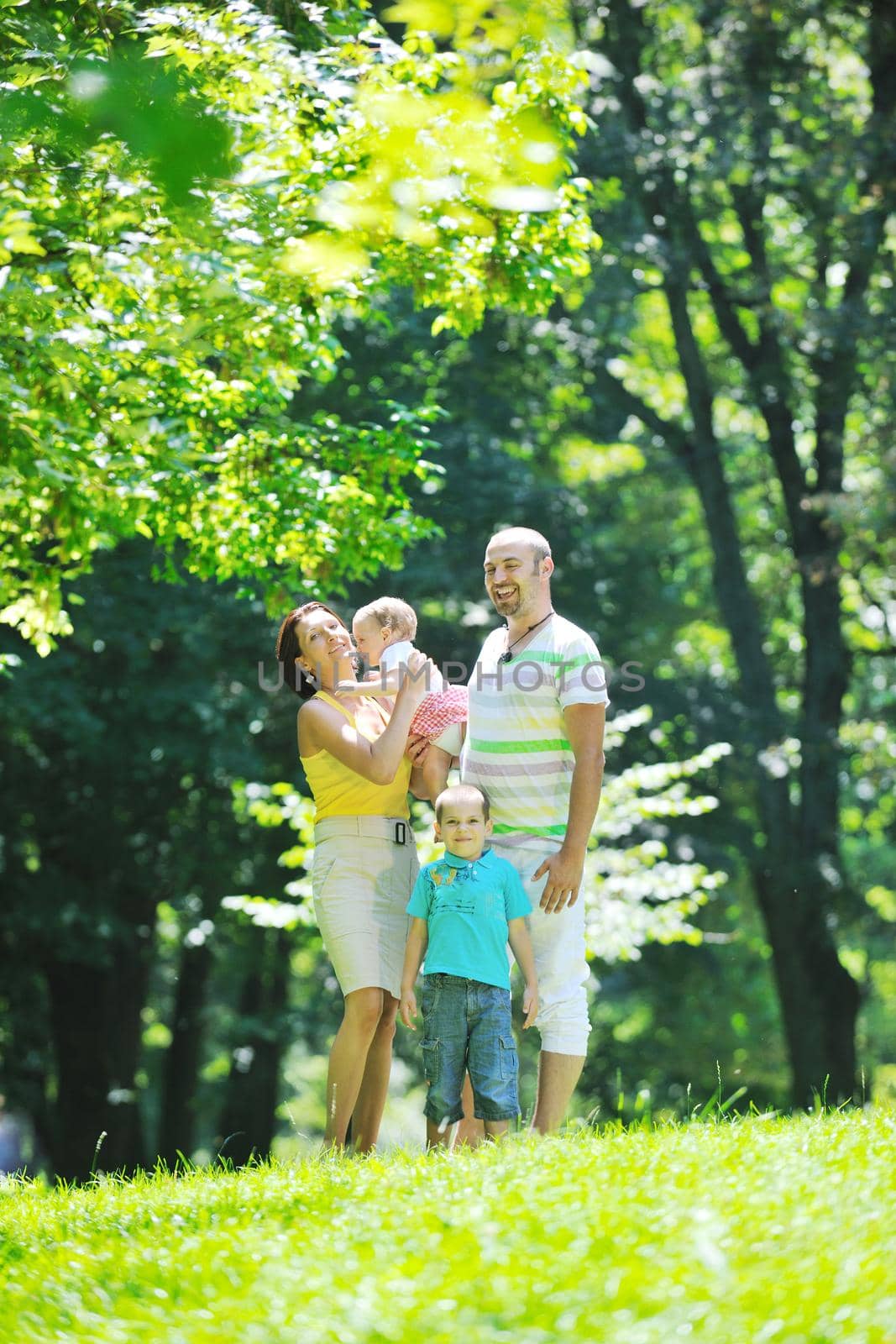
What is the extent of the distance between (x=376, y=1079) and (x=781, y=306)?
44.8ft

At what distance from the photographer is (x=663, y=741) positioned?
1709 cm

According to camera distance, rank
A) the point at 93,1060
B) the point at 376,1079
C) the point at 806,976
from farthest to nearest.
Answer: the point at 93,1060
the point at 806,976
the point at 376,1079

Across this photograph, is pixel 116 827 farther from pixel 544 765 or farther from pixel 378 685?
pixel 544 765

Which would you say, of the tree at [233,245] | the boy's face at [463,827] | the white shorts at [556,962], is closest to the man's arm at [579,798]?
the white shorts at [556,962]

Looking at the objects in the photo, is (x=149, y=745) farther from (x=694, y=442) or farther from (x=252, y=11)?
(x=252, y=11)

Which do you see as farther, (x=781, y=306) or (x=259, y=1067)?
(x=259, y=1067)

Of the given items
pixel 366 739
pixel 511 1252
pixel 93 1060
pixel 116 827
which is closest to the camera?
pixel 511 1252

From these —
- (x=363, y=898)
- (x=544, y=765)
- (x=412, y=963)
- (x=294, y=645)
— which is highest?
(x=294, y=645)

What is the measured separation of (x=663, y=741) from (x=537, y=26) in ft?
46.1

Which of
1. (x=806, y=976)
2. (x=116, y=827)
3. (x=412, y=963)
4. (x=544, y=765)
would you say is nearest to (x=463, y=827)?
(x=544, y=765)

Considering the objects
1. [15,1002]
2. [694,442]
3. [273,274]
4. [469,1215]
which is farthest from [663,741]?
[469,1215]

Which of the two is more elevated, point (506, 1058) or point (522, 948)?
point (522, 948)

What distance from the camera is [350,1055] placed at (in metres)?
5.41

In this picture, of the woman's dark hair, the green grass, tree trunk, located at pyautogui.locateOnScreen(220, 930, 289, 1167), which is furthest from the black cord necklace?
tree trunk, located at pyautogui.locateOnScreen(220, 930, 289, 1167)
